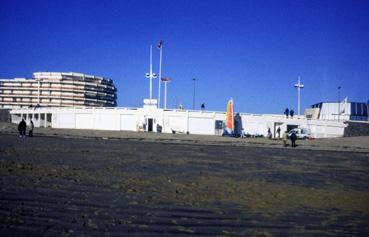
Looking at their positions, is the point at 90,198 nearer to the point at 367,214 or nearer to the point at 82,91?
the point at 367,214

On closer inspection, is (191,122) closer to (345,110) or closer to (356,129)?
(356,129)

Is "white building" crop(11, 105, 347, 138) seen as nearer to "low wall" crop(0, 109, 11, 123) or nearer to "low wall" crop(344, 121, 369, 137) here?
"low wall" crop(344, 121, 369, 137)

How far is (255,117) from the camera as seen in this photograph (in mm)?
58969

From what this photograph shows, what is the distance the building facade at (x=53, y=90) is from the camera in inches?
5541

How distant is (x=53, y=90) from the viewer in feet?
470

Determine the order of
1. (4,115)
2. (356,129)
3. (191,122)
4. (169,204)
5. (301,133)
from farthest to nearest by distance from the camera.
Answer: (4,115) < (191,122) < (356,129) < (301,133) < (169,204)

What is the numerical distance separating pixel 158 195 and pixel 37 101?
14126 cm

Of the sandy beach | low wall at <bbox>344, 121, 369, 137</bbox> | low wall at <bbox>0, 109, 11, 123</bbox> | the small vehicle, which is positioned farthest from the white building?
the sandy beach

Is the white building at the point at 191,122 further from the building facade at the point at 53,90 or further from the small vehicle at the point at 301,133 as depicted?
the building facade at the point at 53,90

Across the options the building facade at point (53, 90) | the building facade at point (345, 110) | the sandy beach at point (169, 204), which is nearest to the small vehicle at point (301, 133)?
the building facade at point (345, 110)

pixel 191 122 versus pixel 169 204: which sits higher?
pixel 191 122

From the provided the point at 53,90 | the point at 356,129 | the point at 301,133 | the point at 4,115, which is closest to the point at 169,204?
the point at 301,133

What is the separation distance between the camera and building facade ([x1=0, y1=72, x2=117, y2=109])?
141 m

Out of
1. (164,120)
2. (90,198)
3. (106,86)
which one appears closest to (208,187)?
(90,198)
